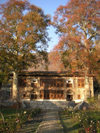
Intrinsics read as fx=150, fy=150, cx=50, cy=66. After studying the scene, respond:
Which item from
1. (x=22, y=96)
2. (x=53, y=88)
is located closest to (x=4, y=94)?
(x=22, y=96)

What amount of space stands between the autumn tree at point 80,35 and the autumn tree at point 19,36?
3455mm

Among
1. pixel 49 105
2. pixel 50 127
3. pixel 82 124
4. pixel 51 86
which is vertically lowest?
pixel 49 105

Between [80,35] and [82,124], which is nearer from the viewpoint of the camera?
[82,124]

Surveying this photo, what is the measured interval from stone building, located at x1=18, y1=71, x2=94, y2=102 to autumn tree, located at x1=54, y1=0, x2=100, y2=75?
3.78 metres

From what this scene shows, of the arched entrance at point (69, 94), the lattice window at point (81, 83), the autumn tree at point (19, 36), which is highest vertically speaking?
the autumn tree at point (19, 36)

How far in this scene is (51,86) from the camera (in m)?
24.5

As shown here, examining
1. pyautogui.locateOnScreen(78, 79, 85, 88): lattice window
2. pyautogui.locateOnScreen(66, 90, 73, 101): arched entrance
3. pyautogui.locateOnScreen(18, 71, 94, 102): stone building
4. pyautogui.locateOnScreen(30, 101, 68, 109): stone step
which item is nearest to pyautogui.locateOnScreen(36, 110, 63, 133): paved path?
pyautogui.locateOnScreen(30, 101, 68, 109): stone step

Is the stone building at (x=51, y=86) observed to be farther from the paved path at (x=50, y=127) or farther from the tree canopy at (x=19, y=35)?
the paved path at (x=50, y=127)

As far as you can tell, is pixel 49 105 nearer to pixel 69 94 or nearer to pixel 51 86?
pixel 51 86

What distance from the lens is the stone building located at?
2434 cm

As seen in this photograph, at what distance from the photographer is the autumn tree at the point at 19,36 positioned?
1850 centimetres

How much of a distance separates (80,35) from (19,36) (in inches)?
331

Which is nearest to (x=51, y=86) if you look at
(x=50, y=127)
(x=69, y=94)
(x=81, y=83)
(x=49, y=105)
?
(x=69, y=94)

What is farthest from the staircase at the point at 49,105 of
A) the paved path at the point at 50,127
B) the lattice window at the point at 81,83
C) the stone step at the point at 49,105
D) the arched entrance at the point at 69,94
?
the paved path at the point at 50,127
